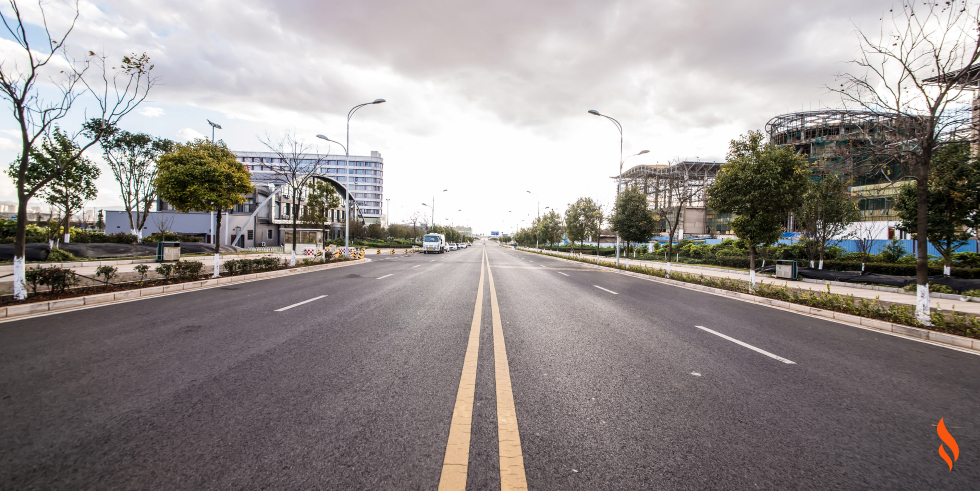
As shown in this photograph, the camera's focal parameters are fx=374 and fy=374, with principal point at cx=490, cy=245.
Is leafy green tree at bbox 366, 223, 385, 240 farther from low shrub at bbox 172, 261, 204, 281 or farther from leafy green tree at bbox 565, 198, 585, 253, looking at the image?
low shrub at bbox 172, 261, 204, 281

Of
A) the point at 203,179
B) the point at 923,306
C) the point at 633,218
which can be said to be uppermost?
the point at 203,179

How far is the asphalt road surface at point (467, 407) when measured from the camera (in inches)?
91.7

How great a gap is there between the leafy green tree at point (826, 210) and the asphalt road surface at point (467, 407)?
728 inches

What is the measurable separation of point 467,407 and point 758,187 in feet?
48.0

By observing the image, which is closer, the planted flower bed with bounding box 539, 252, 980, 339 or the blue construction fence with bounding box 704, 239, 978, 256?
the planted flower bed with bounding box 539, 252, 980, 339

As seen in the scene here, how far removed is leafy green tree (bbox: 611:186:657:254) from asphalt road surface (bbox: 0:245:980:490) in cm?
1867

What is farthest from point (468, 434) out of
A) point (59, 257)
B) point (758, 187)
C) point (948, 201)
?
point (59, 257)

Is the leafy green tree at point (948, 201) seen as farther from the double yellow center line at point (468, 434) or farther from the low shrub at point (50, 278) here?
the low shrub at point (50, 278)

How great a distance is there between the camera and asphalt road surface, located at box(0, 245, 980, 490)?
2328mm

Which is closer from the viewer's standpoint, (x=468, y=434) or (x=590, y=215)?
(x=468, y=434)

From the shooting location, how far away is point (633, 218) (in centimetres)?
2483

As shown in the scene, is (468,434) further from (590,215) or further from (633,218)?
(590,215)

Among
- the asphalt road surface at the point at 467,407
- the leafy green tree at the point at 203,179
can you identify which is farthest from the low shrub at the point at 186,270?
the asphalt road surface at the point at 467,407

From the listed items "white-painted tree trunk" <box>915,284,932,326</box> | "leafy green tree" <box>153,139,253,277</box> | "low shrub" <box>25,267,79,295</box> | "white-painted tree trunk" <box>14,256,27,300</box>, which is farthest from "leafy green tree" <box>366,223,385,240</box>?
"white-painted tree trunk" <box>915,284,932,326</box>
